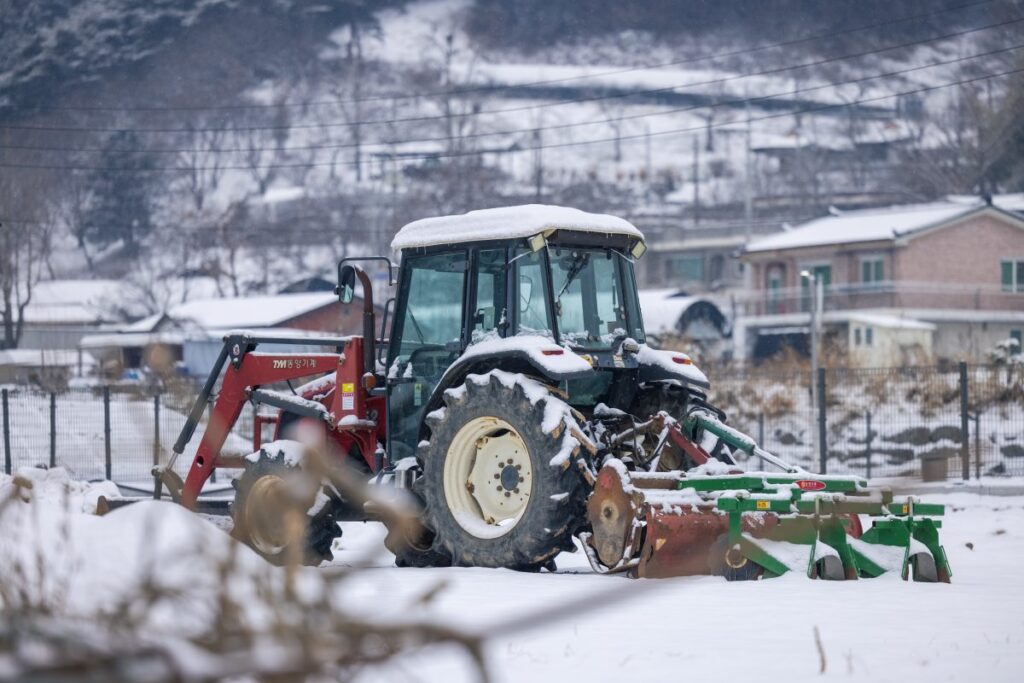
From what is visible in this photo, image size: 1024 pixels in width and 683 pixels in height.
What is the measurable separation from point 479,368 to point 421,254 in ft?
3.95

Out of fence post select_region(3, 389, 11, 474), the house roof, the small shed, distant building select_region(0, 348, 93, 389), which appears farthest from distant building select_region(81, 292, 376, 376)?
fence post select_region(3, 389, 11, 474)

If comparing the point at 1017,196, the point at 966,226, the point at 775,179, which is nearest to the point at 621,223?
the point at 966,226

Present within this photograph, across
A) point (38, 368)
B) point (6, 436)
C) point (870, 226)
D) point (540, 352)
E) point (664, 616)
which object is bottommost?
point (38, 368)

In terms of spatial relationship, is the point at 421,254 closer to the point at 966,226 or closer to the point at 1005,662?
the point at 1005,662

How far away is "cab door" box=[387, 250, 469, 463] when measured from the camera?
10.7 m

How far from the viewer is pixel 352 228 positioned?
3521 inches

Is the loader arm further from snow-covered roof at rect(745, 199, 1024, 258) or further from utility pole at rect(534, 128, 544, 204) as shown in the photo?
snow-covered roof at rect(745, 199, 1024, 258)

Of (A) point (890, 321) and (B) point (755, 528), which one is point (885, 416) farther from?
(A) point (890, 321)

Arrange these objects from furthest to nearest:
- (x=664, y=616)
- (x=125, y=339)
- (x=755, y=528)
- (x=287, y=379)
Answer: (x=125, y=339) < (x=287, y=379) < (x=755, y=528) < (x=664, y=616)

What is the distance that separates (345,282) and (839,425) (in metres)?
15.9

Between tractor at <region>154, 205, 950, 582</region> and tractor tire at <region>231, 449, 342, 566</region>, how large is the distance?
0.6 inches

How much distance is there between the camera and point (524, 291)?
1023 cm

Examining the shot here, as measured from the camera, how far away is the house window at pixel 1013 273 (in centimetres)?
5406

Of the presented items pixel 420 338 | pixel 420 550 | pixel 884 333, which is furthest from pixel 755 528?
pixel 884 333
